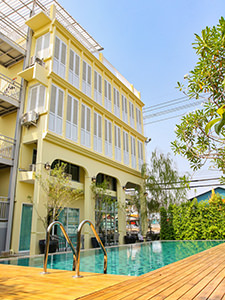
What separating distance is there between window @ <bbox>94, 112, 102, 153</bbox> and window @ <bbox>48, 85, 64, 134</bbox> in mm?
3079

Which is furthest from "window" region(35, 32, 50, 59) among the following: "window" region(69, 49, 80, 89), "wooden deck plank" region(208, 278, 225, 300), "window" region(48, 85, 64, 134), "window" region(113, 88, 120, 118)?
Answer: "wooden deck plank" region(208, 278, 225, 300)

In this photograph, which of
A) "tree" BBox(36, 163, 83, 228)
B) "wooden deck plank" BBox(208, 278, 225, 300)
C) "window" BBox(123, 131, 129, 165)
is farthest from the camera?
"window" BBox(123, 131, 129, 165)

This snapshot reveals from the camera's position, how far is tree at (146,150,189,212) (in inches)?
693

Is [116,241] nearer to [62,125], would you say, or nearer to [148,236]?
[148,236]

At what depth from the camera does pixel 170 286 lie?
3.11 m

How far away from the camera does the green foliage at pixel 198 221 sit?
14.8 meters

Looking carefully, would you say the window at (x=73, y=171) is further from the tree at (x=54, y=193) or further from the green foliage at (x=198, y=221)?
the green foliage at (x=198, y=221)

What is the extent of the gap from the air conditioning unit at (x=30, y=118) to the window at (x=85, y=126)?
3.05 meters

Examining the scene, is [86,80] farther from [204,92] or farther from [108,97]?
[204,92]

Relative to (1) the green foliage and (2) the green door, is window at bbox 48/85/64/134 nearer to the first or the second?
(2) the green door

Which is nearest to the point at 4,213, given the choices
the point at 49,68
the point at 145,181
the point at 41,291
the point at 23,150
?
the point at 23,150

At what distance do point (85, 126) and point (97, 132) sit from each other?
125 centimetres

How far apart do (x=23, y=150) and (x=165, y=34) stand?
8619 millimetres

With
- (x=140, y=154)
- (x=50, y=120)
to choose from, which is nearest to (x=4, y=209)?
(x=50, y=120)
